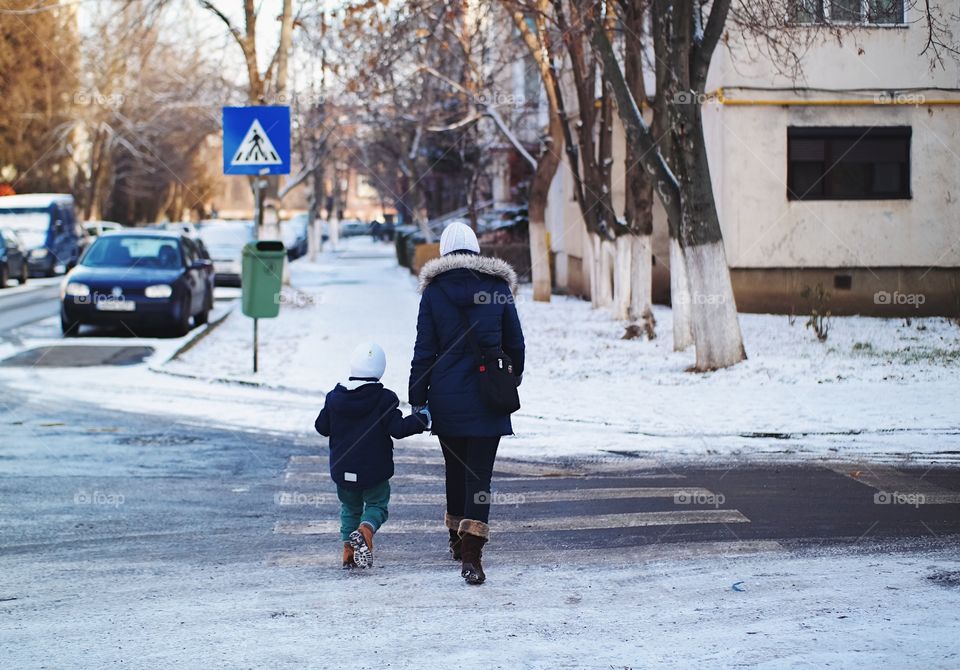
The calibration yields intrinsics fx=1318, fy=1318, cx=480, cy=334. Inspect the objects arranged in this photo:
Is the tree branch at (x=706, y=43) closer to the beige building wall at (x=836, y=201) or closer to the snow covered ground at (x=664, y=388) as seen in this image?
the snow covered ground at (x=664, y=388)

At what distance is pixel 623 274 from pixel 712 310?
635cm

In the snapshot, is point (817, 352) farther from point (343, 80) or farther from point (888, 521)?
point (343, 80)

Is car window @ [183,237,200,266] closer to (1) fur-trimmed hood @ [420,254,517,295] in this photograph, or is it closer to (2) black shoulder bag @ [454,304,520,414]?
(1) fur-trimmed hood @ [420,254,517,295]

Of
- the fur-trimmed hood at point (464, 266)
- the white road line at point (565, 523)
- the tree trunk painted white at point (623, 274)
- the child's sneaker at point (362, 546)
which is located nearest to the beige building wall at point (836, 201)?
the tree trunk painted white at point (623, 274)

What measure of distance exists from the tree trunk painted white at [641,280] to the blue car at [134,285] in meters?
7.00

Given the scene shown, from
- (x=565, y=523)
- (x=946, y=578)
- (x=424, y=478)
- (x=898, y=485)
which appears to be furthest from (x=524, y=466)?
(x=946, y=578)

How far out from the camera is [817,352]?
15.8 metres

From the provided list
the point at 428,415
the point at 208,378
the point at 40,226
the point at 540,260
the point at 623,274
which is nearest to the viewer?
the point at 428,415

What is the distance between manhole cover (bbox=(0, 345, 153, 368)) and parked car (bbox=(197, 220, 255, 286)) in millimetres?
15556

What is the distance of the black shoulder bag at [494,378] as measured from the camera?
21.3 feet

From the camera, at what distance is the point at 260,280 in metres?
16.2

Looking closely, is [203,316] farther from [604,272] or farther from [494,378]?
[494,378]

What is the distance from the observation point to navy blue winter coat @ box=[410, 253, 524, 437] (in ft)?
21.5

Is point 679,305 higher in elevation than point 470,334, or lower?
lower
